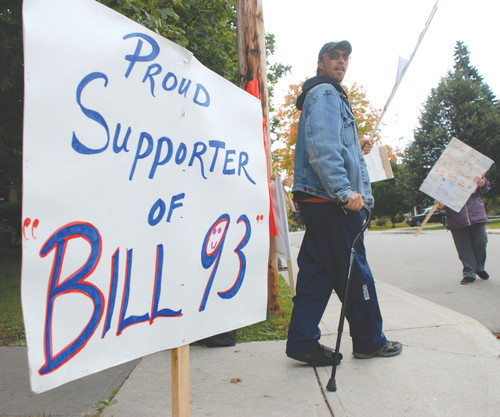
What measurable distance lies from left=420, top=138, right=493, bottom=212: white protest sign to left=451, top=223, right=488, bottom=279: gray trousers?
0.44m

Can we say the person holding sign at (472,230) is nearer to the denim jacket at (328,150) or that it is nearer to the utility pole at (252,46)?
the utility pole at (252,46)

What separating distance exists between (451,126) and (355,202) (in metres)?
30.2

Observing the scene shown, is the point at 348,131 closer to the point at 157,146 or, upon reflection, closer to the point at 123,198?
the point at 157,146

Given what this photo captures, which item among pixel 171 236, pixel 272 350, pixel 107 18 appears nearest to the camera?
pixel 107 18

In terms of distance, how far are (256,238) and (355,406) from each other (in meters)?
1.05

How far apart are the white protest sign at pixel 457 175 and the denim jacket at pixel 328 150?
3706 mm

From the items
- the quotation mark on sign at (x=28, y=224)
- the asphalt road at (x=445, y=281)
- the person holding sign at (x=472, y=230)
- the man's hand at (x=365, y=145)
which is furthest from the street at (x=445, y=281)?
the quotation mark on sign at (x=28, y=224)

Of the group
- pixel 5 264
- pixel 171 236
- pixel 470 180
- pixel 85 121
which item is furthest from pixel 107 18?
pixel 5 264

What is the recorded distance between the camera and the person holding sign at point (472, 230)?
20.6 feet

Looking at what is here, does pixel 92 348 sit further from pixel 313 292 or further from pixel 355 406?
pixel 313 292

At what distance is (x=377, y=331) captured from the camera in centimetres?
304

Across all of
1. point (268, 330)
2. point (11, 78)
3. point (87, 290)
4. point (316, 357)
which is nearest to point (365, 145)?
point (316, 357)

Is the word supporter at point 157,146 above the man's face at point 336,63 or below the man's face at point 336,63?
below

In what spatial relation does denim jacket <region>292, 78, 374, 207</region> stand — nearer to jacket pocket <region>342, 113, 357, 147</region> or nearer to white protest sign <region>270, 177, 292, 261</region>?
jacket pocket <region>342, 113, 357, 147</region>
